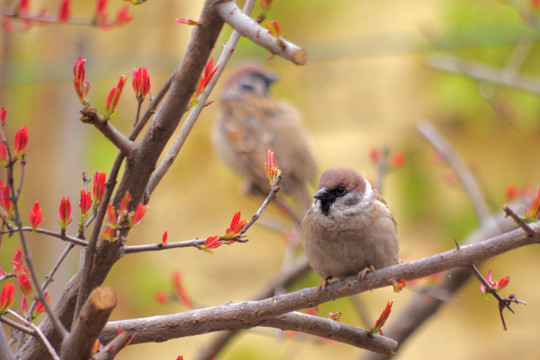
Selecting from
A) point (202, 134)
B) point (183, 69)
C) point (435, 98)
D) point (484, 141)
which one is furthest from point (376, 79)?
point (183, 69)

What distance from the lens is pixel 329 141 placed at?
666 centimetres

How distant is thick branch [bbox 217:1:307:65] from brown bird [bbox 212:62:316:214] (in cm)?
263

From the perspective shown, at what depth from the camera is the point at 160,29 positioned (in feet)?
23.7

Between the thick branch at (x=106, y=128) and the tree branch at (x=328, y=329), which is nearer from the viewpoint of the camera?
the thick branch at (x=106, y=128)

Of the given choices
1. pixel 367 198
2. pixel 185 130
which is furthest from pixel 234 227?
pixel 367 198

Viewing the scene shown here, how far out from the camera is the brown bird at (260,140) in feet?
13.7

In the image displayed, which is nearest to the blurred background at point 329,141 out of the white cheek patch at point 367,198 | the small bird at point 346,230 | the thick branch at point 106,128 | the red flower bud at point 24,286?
the white cheek patch at point 367,198

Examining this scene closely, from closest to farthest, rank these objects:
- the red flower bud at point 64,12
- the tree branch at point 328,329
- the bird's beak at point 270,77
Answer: the tree branch at point 328,329
the red flower bud at point 64,12
the bird's beak at point 270,77

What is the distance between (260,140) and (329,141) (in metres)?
2.34

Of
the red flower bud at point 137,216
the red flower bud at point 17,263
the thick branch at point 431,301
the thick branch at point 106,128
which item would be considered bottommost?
the thick branch at point 431,301

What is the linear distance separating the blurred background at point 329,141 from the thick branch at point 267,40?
13.4 ft

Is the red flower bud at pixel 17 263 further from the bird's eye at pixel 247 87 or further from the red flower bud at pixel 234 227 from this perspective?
the bird's eye at pixel 247 87

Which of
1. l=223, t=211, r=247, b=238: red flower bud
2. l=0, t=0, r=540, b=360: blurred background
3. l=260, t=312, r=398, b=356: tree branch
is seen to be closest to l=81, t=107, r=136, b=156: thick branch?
l=223, t=211, r=247, b=238: red flower bud

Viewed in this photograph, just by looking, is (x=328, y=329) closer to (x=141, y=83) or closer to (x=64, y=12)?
(x=141, y=83)
